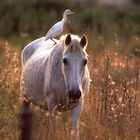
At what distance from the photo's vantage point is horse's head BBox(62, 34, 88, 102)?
8367 mm

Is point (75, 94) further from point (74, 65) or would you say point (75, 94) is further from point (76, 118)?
point (76, 118)

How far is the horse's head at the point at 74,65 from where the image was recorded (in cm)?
837

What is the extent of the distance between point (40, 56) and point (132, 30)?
17.9 metres

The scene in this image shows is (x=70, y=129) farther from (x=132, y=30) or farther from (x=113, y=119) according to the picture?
(x=132, y=30)

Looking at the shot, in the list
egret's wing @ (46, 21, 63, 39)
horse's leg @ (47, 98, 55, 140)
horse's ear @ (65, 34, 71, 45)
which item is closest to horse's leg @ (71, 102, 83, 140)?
horse's leg @ (47, 98, 55, 140)

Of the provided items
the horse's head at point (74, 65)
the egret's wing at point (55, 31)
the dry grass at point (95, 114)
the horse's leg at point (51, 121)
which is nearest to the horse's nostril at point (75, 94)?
the horse's head at point (74, 65)

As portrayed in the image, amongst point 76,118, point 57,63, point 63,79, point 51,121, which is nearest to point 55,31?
point 57,63

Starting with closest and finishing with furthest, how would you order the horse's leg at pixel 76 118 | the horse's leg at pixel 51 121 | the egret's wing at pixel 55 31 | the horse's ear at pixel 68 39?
the horse's leg at pixel 51 121, the horse's leg at pixel 76 118, the horse's ear at pixel 68 39, the egret's wing at pixel 55 31

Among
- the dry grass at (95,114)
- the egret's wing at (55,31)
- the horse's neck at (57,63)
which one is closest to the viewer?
the dry grass at (95,114)

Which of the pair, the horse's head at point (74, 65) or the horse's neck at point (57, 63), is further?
the horse's neck at point (57, 63)

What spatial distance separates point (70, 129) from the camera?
356 inches

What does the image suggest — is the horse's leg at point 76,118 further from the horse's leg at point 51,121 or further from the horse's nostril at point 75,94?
the horse's nostril at point 75,94

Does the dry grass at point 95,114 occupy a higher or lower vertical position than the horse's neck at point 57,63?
lower

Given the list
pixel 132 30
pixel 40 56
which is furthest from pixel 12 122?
pixel 132 30
